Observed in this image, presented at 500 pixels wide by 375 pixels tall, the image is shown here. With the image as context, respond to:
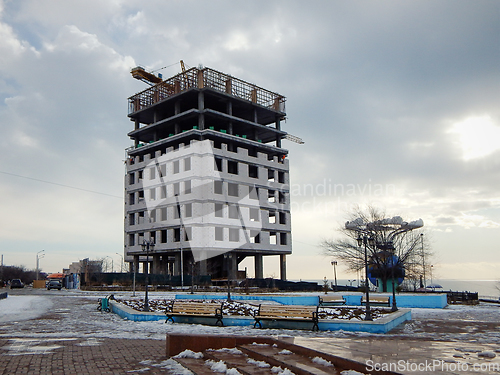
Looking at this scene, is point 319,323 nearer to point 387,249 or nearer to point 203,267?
point 387,249

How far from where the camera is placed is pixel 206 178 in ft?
237

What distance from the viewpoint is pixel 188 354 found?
33.2 ft

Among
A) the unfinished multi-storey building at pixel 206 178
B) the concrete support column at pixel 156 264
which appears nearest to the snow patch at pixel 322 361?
the unfinished multi-storey building at pixel 206 178

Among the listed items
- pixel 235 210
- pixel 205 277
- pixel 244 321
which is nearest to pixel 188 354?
pixel 244 321

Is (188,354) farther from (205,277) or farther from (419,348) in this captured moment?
(205,277)

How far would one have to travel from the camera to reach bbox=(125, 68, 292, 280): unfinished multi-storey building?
7262 cm

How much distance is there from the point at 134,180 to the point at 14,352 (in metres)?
74.5

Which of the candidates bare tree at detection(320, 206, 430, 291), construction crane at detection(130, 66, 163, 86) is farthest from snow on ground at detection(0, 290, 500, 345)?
construction crane at detection(130, 66, 163, 86)

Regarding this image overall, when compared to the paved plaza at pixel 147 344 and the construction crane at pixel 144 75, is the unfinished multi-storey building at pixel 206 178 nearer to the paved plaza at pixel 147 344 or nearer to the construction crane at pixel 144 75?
the construction crane at pixel 144 75

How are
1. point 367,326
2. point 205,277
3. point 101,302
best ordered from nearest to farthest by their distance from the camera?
point 367,326
point 101,302
point 205,277

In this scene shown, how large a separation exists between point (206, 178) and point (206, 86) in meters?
15.7

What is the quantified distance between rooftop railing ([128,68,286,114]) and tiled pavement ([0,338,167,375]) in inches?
2568

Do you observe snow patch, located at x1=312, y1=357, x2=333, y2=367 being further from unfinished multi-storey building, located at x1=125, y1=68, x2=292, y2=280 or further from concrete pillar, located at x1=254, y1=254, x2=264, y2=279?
concrete pillar, located at x1=254, y1=254, x2=264, y2=279

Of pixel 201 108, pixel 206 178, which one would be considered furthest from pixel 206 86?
pixel 206 178
